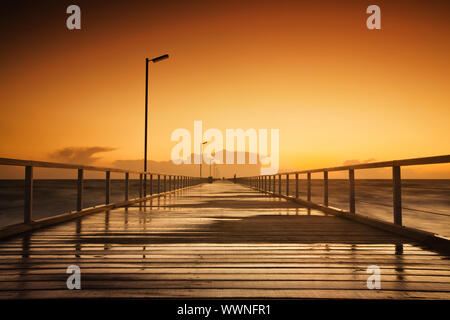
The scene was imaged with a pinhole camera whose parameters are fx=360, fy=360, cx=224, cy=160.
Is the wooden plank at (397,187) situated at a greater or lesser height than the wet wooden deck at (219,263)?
greater

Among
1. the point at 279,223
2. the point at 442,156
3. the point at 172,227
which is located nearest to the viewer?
the point at 442,156

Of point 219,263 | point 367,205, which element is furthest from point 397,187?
point 367,205

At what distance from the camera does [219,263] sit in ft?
10.6

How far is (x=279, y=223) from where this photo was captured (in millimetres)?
6266

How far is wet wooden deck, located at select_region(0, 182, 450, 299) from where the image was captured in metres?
2.45

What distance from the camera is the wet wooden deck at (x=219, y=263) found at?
8.04 ft

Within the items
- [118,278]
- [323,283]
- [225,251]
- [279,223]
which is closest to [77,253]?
[118,278]

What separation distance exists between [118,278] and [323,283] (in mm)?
1530

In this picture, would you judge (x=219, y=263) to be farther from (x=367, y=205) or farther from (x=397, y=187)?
(x=367, y=205)

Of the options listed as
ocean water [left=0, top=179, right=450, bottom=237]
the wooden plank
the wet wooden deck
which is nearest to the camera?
the wet wooden deck

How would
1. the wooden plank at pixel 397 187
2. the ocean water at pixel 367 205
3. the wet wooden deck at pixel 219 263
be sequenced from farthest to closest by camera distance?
1. the ocean water at pixel 367 205
2. the wooden plank at pixel 397 187
3. the wet wooden deck at pixel 219 263

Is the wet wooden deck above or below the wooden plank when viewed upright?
below
